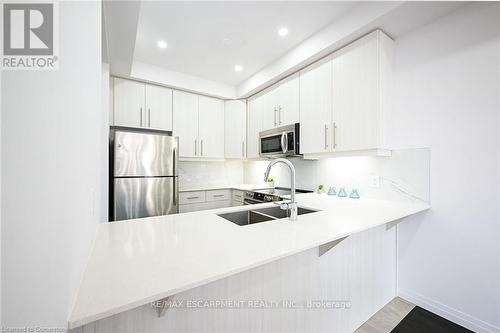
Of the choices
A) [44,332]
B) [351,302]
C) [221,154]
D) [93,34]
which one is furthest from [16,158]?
[221,154]

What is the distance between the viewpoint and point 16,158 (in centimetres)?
31

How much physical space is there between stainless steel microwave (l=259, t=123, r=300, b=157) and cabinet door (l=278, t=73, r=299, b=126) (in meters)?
0.11

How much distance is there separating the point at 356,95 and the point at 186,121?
2.32m

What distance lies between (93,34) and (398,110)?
7.29 feet

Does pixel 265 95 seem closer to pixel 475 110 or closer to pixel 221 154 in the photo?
pixel 221 154

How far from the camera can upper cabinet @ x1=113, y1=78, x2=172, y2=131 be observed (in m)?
2.65

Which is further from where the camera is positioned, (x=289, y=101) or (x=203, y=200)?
(x=203, y=200)

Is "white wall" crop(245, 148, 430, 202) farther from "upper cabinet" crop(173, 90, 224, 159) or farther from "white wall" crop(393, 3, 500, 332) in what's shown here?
"upper cabinet" crop(173, 90, 224, 159)

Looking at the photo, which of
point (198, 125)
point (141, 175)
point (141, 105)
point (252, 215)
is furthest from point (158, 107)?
point (252, 215)

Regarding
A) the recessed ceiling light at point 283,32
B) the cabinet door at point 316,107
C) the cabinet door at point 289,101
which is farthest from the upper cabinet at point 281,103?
the recessed ceiling light at point 283,32

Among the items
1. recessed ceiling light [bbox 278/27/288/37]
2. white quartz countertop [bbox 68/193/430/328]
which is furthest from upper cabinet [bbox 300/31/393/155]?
white quartz countertop [bbox 68/193/430/328]

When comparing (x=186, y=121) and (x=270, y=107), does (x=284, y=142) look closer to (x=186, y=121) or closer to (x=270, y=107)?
(x=270, y=107)

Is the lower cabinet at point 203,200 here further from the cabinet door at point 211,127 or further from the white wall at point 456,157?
the white wall at point 456,157

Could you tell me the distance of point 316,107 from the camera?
226 centimetres
